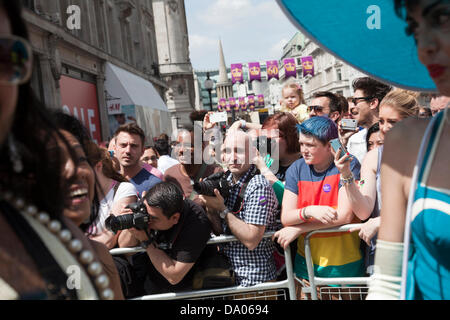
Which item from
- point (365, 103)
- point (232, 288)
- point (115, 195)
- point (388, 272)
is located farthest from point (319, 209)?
point (365, 103)

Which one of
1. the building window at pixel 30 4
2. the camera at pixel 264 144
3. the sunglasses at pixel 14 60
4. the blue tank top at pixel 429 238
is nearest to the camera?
the sunglasses at pixel 14 60

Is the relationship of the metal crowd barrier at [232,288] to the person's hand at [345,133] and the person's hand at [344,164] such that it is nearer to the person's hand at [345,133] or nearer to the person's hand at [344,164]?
the person's hand at [344,164]

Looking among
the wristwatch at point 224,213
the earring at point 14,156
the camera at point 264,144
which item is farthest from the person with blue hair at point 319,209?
the earring at point 14,156

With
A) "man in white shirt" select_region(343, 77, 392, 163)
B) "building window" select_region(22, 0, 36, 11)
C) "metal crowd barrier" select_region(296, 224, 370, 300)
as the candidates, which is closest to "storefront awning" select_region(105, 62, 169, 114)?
"building window" select_region(22, 0, 36, 11)

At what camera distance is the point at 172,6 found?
41.1 m

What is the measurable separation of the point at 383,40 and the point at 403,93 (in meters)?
2.29

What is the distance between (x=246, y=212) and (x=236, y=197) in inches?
6.9

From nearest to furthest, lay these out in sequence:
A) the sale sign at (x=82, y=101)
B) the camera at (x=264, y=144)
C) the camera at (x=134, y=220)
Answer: the camera at (x=134, y=220)
the camera at (x=264, y=144)
the sale sign at (x=82, y=101)

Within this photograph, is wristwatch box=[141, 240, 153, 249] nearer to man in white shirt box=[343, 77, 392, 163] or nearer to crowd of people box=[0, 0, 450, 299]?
crowd of people box=[0, 0, 450, 299]

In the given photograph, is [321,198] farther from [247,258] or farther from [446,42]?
[446,42]

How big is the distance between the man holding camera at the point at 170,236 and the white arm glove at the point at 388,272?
2.05m

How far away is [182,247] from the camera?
3264 mm

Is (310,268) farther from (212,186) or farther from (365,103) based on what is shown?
(365,103)

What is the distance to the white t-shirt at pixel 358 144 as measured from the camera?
470cm
